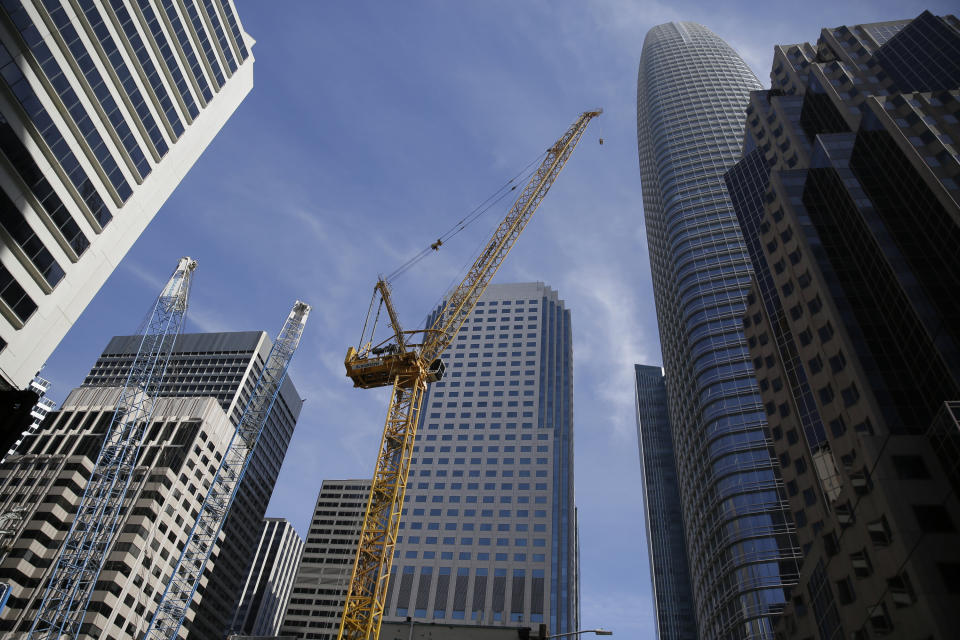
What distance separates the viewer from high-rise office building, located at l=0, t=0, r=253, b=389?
42.5 metres

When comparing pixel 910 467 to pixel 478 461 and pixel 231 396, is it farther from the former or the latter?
pixel 231 396

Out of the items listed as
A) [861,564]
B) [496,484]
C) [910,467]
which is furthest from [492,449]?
[910,467]

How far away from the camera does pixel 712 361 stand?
96625 mm

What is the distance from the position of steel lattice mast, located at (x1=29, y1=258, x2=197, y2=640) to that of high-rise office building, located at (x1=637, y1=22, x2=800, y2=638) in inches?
3474

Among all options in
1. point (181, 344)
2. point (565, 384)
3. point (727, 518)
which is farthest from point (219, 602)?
point (727, 518)

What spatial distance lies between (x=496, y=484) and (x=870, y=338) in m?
87.2

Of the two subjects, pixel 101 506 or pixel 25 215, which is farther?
pixel 101 506

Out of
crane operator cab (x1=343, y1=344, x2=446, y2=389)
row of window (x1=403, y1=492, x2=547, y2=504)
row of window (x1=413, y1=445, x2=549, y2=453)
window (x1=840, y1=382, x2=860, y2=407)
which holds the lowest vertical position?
window (x1=840, y1=382, x2=860, y2=407)

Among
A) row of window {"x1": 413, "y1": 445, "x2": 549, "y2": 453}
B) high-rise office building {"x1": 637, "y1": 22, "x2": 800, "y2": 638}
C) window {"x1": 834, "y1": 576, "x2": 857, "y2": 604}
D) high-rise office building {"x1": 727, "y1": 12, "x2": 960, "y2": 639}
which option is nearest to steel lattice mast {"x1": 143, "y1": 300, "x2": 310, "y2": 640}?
row of window {"x1": 413, "y1": 445, "x2": 549, "y2": 453}

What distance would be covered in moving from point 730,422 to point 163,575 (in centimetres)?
9312

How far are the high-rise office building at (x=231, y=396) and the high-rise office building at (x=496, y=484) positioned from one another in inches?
1785

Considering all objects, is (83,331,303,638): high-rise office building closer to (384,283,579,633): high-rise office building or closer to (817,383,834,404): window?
(384,283,579,633): high-rise office building

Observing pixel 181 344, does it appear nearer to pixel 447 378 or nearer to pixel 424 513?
pixel 447 378

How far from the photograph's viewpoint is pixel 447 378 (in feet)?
498
